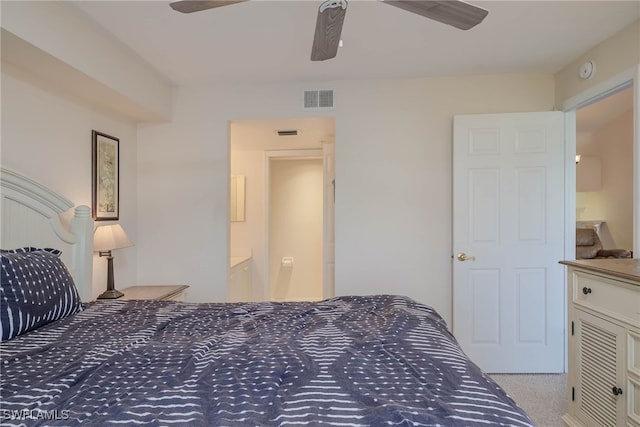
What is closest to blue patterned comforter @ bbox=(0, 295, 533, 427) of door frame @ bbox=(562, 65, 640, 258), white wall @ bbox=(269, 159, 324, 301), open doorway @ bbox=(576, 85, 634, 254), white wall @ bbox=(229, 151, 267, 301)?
door frame @ bbox=(562, 65, 640, 258)

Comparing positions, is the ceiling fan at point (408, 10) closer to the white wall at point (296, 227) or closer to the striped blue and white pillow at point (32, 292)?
the striped blue and white pillow at point (32, 292)

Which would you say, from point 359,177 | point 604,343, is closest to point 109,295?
point 359,177

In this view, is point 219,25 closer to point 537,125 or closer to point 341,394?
point 341,394

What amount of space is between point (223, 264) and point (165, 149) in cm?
120

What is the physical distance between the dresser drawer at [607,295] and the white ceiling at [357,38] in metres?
1.55

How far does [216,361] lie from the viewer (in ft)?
3.50

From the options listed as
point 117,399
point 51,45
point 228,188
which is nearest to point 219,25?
point 51,45

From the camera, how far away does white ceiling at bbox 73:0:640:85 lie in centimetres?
189

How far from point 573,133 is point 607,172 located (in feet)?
A: 9.20

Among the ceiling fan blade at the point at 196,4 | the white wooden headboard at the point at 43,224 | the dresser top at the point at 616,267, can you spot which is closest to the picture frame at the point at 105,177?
the white wooden headboard at the point at 43,224

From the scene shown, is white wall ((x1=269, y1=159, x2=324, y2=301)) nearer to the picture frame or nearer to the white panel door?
the picture frame

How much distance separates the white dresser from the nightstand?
109 inches

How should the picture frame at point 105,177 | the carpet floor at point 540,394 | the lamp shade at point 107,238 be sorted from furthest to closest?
the picture frame at point 105,177 < the lamp shade at point 107,238 < the carpet floor at point 540,394

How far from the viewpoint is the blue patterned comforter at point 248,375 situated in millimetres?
772
